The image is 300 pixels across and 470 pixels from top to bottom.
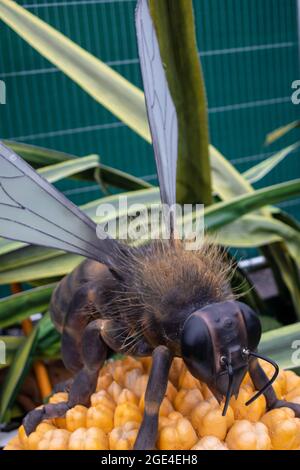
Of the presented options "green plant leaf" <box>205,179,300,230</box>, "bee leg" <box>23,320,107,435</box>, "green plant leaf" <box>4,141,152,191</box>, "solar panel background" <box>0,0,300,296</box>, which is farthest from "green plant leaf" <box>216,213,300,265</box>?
"solar panel background" <box>0,0,300,296</box>

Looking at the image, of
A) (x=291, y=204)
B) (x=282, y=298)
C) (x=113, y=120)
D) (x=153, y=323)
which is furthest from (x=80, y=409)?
(x=291, y=204)

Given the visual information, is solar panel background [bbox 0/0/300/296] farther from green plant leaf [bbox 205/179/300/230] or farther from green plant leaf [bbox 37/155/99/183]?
green plant leaf [bbox 205/179/300/230]

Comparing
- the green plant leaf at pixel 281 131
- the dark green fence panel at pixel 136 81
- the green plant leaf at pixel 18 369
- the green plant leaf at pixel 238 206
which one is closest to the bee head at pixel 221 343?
the green plant leaf at pixel 238 206

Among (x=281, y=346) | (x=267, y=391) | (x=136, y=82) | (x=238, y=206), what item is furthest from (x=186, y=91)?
(x=136, y=82)

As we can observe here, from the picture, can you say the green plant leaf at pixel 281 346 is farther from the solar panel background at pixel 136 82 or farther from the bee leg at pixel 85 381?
the solar panel background at pixel 136 82

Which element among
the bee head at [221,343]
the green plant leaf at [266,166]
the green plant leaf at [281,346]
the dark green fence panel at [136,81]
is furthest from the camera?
the dark green fence panel at [136,81]

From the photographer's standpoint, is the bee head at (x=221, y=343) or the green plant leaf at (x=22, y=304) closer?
the bee head at (x=221, y=343)

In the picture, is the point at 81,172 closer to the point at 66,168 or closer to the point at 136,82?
the point at 66,168
